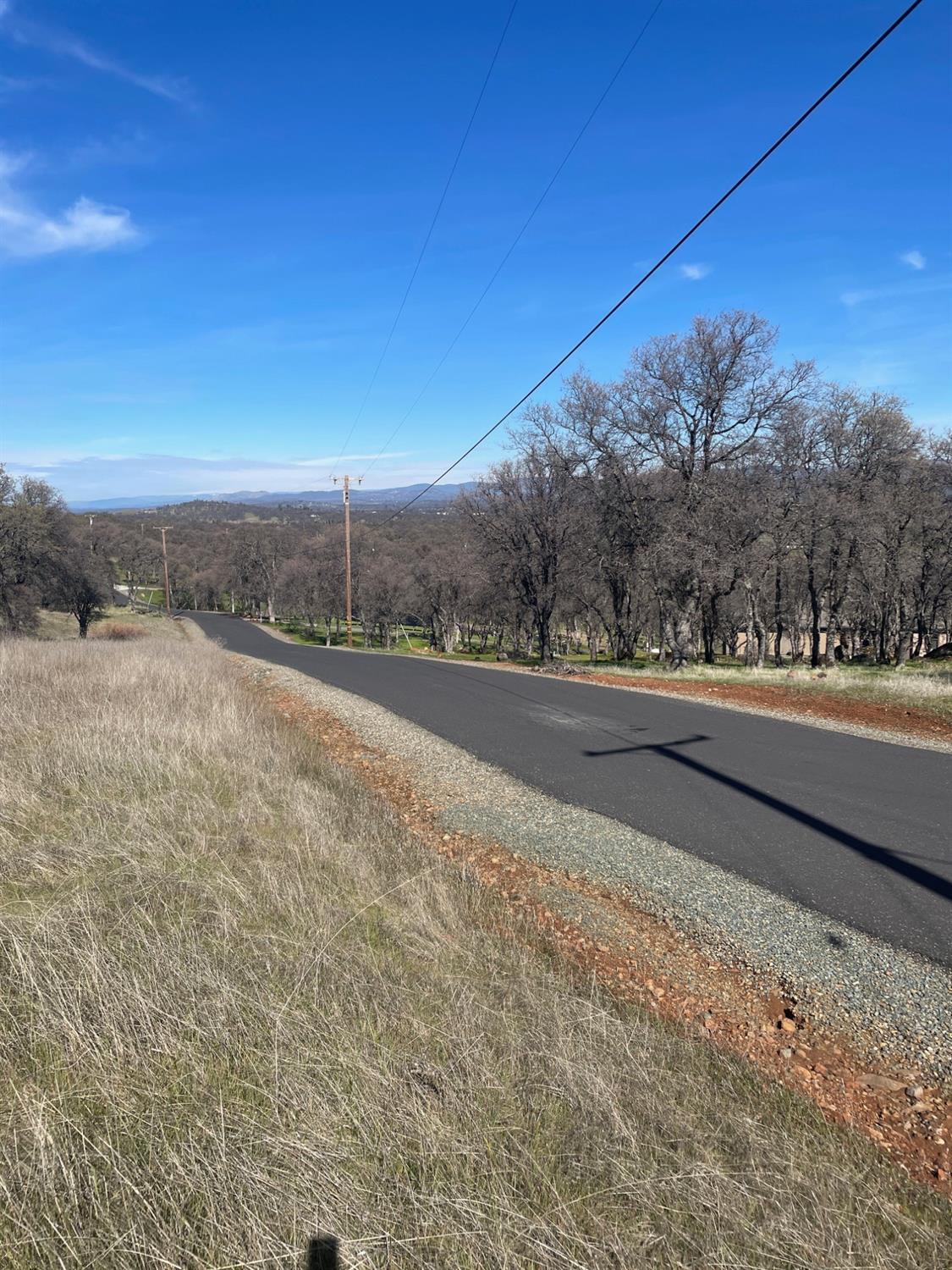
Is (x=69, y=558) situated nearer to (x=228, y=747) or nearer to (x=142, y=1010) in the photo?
(x=228, y=747)

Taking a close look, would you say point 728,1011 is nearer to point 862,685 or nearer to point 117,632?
point 862,685

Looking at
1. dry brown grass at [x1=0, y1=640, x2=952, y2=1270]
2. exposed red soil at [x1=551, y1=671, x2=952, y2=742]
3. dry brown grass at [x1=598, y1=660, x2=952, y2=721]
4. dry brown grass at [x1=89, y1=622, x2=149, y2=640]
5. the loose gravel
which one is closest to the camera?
dry brown grass at [x1=0, y1=640, x2=952, y2=1270]

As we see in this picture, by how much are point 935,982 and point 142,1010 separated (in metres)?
4.62

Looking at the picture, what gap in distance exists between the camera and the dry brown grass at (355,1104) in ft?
6.74

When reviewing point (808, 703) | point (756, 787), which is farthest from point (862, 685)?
point (756, 787)

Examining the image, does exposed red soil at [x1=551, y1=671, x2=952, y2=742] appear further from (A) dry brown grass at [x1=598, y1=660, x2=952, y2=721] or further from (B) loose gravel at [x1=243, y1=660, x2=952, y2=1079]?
(B) loose gravel at [x1=243, y1=660, x2=952, y2=1079]

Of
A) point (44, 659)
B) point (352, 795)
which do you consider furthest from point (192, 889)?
point (44, 659)

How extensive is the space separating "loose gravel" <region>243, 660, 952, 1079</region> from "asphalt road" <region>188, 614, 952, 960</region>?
177 mm

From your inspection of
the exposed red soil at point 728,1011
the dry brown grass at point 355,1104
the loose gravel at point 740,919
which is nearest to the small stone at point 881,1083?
the exposed red soil at point 728,1011

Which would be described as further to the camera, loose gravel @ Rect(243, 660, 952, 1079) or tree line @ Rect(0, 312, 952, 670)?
tree line @ Rect(0, 312, 952, 670)

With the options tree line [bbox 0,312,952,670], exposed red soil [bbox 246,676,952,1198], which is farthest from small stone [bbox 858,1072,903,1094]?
tree line [bbox 0,312,952,670]

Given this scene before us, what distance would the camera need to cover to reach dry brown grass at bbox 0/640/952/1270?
2.05 meters

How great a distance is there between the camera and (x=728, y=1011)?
12.9 ft

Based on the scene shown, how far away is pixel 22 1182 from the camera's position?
2.11 m
